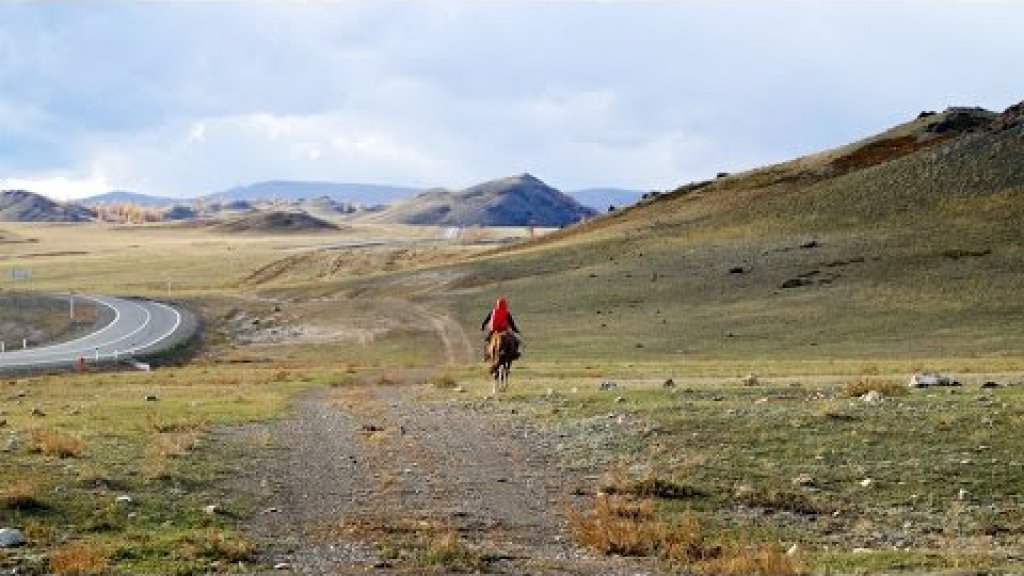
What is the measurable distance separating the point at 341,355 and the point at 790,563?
174ft

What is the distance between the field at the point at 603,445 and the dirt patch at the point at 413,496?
0.08 meters

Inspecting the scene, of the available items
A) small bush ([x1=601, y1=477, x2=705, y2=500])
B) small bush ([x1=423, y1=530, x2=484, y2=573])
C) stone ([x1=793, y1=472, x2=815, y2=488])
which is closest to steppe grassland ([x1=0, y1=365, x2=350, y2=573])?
small bush ([x1=423, y1=530, x2=484, y2=573])

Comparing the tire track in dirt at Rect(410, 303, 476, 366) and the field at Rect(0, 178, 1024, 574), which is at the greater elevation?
the field at Rect(0, 178, 1024, 574)

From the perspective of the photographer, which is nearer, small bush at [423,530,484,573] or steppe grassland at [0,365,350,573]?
small bush at [423,530,484,573]

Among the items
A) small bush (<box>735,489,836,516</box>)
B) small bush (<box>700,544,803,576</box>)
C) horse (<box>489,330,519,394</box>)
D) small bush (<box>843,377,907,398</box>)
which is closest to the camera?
small bush (<box>700,544,803,576</box>)

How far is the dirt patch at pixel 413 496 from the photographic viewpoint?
1396cm

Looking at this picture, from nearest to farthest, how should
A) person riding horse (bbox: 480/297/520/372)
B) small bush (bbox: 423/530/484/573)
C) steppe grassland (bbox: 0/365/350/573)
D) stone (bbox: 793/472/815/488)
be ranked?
1. small bush (bbox: 423/530/484/573)
2. steppe grassland (bbox: 0/365/350/573)
3. stone (bbox: 793/472/815/488)
4. person riding horse (bbox: 480/297/520/372)

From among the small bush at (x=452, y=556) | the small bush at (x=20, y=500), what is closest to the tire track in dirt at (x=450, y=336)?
the small bush at (x=20, y=500)

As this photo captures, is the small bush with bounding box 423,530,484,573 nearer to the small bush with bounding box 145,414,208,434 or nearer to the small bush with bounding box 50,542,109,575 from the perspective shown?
the small bush with bounding box 50,542,109,575

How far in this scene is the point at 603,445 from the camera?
22547 millimetres

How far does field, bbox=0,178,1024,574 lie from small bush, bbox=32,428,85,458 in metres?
0.04

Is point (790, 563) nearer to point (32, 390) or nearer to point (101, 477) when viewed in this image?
point (101, 477)

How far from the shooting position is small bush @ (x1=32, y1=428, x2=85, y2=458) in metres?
20.6

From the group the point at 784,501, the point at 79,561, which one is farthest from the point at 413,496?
the point at 79,561
